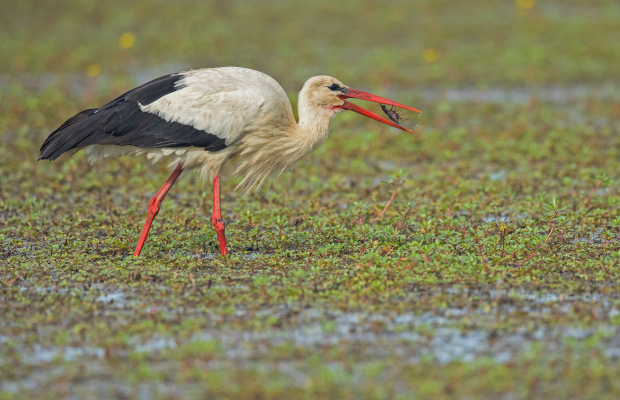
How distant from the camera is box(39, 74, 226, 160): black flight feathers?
235 inches

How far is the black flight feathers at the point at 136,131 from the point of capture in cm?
598

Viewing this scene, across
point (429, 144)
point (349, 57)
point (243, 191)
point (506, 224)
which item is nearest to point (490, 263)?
point (506, 224)

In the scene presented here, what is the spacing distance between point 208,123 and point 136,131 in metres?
0.53

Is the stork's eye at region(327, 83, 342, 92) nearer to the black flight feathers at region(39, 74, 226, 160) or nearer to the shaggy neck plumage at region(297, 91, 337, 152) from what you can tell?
the shaggy neck plumage at region(297, 91, 337, 152)

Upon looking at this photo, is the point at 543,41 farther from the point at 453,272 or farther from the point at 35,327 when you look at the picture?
the point at 35,327

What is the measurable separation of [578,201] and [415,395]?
4065mm

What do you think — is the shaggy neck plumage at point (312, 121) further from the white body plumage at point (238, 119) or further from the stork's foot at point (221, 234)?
the stork's foot at point (221, 234)

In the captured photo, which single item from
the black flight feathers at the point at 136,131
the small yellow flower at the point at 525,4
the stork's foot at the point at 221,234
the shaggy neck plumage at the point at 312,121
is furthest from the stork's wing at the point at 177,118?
the small yellow flower at the point at 525,4

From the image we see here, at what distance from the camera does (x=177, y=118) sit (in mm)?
5992

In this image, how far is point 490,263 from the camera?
543 cm

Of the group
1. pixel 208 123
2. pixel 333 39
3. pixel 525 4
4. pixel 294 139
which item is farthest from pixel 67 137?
pixel 525 4

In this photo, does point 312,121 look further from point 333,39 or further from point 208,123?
point 333,39

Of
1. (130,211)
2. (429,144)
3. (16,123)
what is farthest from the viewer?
(16,123)

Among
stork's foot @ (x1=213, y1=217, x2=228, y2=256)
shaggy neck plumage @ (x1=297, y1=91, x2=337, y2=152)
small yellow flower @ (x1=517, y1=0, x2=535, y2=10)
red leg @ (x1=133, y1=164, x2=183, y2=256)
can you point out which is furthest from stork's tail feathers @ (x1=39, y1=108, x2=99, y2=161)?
small yellow flower @ (x1=517, y1=0, x2=535, y2=10)
